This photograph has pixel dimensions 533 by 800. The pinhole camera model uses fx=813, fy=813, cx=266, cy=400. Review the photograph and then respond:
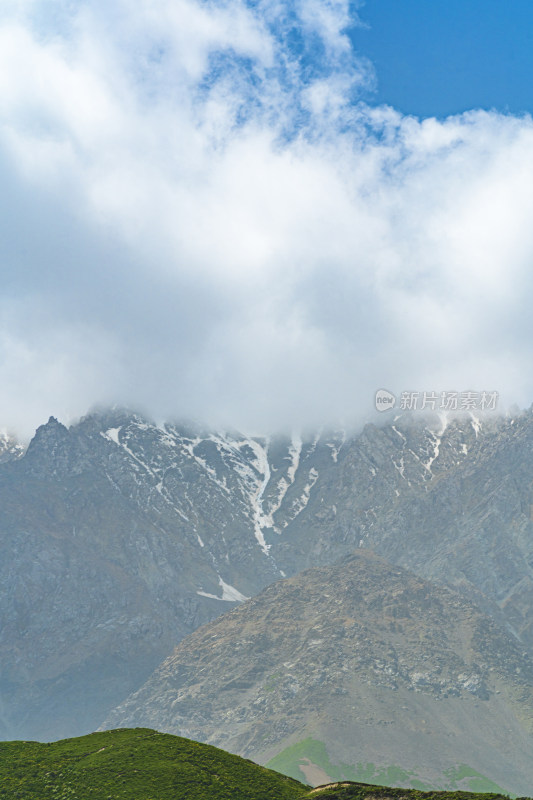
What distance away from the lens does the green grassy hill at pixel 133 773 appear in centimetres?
10438

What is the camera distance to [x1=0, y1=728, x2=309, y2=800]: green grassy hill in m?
104

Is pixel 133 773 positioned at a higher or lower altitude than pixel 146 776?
higher

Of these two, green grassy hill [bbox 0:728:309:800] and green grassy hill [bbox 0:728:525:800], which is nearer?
green grassy hill [bbox 0:728:525:800]

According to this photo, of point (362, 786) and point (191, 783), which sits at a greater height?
point (191, 783)

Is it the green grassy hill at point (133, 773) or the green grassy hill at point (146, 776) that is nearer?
the green grassy hill at point (146, 776)

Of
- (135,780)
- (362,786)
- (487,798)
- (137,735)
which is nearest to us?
(487,798)

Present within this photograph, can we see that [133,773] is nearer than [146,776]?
No

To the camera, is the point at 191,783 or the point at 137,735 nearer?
the point at 191,783

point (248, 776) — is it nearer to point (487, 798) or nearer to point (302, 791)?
point (302, 791)

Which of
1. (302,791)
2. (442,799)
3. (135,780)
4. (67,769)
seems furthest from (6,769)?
(442,799)

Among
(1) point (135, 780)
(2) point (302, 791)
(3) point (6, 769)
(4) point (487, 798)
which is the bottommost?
(4) point (487, 798)

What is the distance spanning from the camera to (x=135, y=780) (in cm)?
10831

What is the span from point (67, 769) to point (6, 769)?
26.1 feet

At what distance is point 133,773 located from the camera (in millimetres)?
110375
